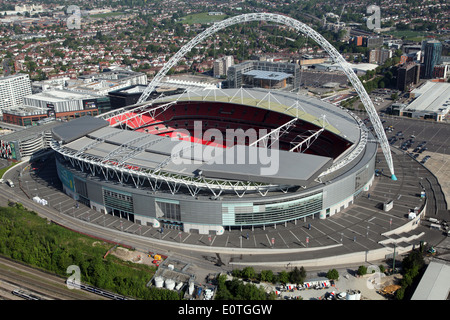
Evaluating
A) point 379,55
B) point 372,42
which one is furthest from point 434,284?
point 372,42

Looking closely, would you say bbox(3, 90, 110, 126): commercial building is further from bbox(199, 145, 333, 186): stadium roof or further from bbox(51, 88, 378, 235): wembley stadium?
bbox(199, 145, 333, 186): stadium roof

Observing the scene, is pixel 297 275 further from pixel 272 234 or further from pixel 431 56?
pixel 431 56

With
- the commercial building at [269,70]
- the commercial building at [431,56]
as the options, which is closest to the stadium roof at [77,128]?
the commercial building at [269,70]

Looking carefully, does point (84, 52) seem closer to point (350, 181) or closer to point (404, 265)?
point (350, 181)

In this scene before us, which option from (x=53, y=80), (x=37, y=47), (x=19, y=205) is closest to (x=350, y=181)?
(x=19, y=205)

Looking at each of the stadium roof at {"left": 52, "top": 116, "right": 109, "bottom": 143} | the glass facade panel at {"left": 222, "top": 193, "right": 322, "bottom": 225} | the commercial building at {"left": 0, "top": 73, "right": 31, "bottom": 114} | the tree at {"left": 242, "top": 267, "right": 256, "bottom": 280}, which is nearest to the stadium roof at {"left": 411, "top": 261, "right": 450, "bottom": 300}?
the glass facade panel at {"left": 222, "top": 193, "right": 322, "bottom": 225}

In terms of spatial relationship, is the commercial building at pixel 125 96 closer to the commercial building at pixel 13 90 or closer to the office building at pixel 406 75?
the commercial building at pixel 13 90
